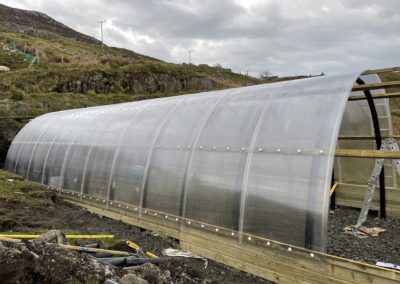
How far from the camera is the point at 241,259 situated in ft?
24.8

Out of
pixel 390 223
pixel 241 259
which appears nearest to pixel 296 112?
pixel 241 259

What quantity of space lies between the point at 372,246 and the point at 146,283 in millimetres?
6064

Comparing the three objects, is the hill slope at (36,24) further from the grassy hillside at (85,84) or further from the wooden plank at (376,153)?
the wooden plank at (376,153)

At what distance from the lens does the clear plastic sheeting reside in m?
6.66

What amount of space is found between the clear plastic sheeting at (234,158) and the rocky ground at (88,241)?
0.86 metres

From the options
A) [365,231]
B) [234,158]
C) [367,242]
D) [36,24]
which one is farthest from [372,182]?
[36,24]

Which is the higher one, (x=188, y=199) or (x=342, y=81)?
(x=342, y=81)

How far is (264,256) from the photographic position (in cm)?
712

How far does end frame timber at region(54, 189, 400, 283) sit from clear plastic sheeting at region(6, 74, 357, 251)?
178mm

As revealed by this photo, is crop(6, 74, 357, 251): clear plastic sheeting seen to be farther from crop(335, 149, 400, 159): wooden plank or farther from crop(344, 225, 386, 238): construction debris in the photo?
crop(344, 225, 386, 238): construction debris

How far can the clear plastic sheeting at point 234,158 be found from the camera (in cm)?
666

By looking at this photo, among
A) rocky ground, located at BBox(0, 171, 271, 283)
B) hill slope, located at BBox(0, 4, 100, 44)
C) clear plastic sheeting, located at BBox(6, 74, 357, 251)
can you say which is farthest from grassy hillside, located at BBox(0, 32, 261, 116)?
hill slope, located at BBox(0, 4, 100, 44)

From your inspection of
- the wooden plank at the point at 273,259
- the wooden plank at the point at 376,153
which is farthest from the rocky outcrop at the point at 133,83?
the wooden plank at the point at 376,153

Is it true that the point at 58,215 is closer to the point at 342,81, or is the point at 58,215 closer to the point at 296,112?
the point at 296,112
